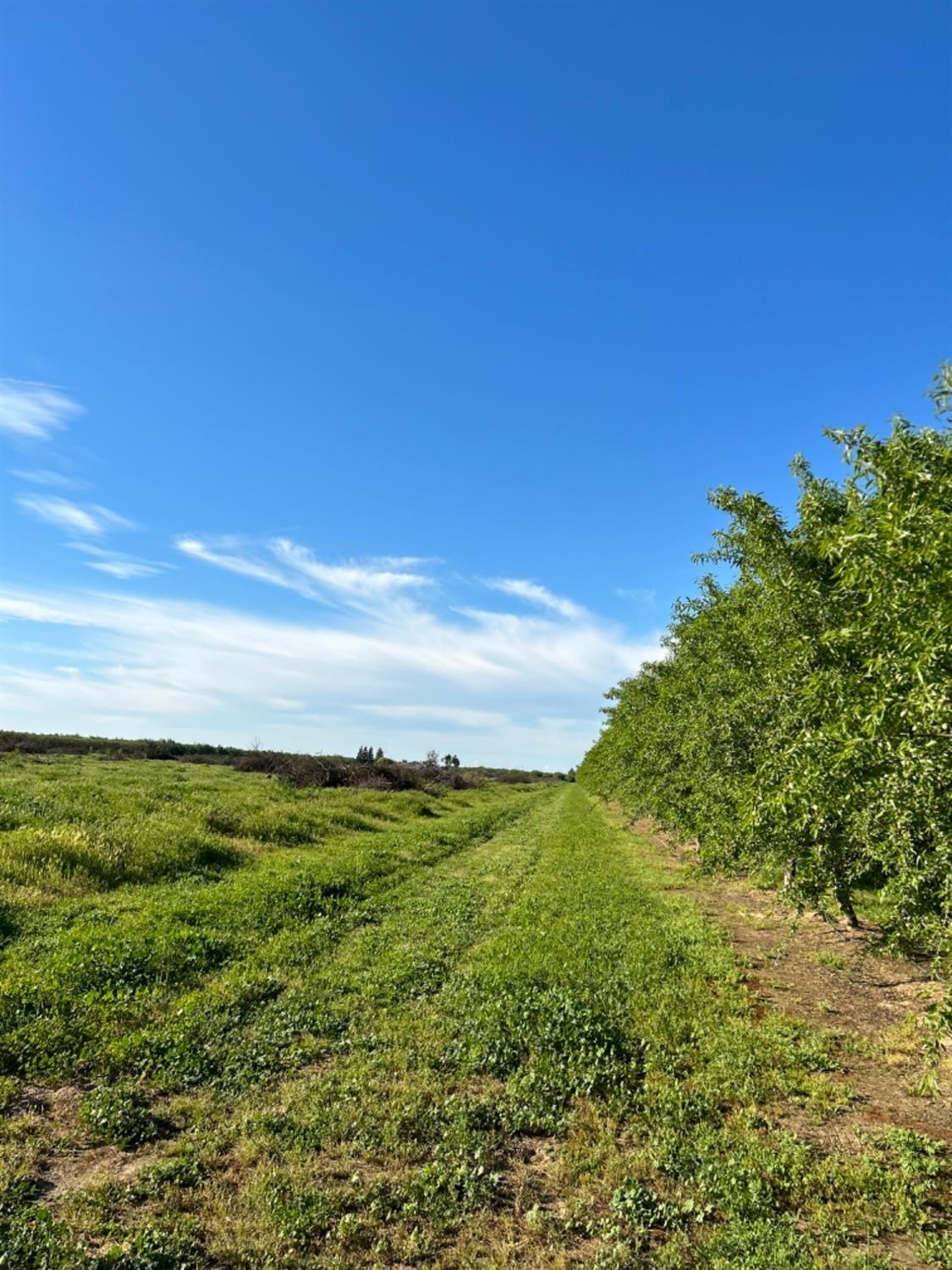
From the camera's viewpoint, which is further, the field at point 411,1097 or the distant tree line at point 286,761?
the distant tree line at point 286,761

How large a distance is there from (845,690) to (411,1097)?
23.4ft

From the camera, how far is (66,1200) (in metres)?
5.72

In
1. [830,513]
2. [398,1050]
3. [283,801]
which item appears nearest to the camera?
[398,1050]

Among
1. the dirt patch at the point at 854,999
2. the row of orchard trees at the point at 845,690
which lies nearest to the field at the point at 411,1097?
the dirt patch at the point at 854,999

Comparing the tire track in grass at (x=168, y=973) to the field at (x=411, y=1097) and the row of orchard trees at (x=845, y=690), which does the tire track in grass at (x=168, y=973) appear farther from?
the row of orchard trees at (x=845, y=690)

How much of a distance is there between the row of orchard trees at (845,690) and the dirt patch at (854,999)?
4.82ft

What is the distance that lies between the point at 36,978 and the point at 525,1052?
24.9 feet

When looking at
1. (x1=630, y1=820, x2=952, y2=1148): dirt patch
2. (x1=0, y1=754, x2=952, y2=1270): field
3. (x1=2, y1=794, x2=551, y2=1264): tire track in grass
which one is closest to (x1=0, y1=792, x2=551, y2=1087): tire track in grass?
(x1=0, y1=754, x2=952, y2=1270): field

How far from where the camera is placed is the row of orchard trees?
6660mm

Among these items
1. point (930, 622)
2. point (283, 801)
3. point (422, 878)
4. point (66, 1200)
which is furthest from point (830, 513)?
point (283, 801)

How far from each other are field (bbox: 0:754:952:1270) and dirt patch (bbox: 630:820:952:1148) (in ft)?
0.47

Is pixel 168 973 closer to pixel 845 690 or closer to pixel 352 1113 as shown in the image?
pixel 352 1113

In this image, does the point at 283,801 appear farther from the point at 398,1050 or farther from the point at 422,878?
the point at 398,1050

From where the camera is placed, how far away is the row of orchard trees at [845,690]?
6660 millimetres
